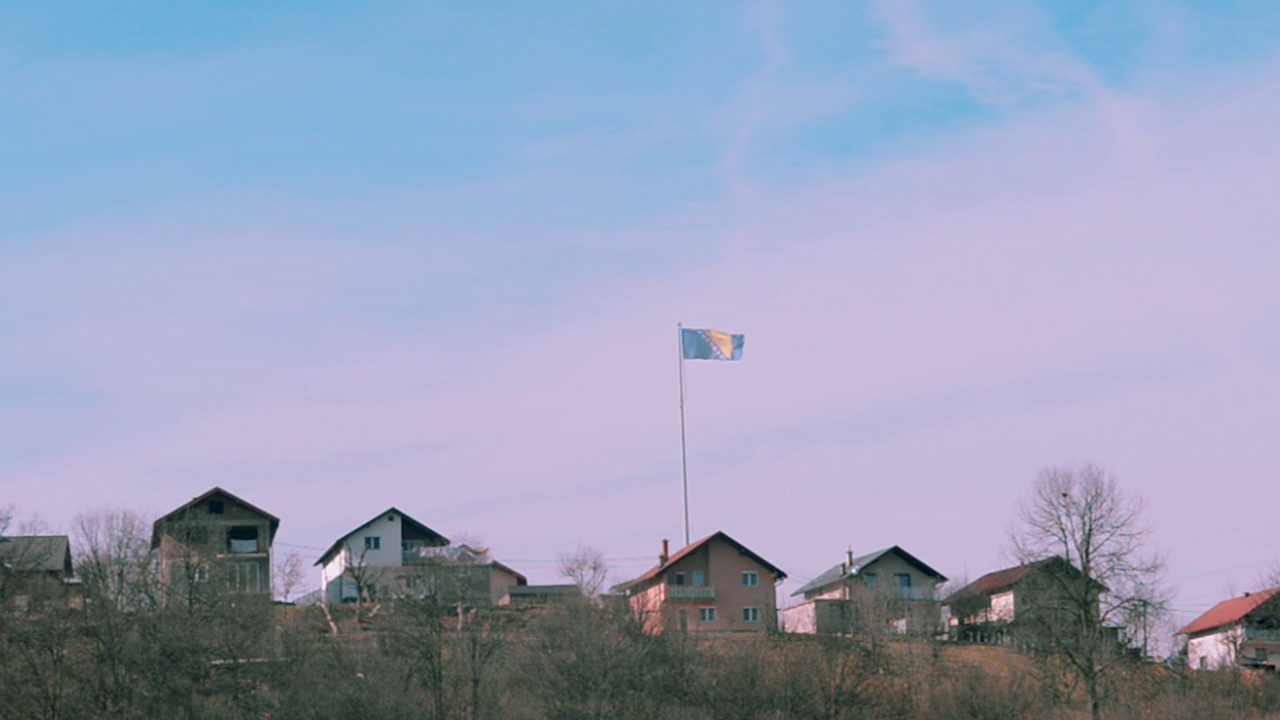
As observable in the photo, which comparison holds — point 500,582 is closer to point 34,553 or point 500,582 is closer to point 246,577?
point 246,577

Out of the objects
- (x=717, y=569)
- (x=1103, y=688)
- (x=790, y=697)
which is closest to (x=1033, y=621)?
(x=1103, y=688)

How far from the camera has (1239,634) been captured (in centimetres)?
10112

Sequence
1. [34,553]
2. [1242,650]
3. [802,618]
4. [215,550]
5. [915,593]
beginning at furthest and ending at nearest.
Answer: [802,618] < [915,593] < [1242,650] < [215,550] < [34,553]

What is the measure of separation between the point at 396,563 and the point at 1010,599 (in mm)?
42845

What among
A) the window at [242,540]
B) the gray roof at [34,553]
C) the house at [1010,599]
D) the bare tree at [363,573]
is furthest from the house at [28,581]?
the house at [1010,599]

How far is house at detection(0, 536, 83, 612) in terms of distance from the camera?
79875 millimetres

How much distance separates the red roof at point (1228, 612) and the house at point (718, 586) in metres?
27.7

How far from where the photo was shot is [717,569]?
347 ft

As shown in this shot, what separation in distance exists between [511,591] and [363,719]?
46.5 meters

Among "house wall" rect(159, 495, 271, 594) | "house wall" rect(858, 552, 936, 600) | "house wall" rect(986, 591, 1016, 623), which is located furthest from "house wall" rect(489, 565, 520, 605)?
"house wall" rect(986, 591, 1016, 623)

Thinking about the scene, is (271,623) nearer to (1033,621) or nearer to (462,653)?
(462,653)

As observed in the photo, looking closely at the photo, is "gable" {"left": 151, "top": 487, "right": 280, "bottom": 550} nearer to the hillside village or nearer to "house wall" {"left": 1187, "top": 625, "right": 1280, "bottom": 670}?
the hillside village

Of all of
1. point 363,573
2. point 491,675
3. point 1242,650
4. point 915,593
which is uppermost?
point 363,573

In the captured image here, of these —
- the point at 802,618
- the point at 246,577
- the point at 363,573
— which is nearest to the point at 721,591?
the point at 802,618
